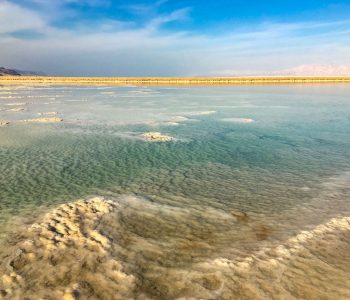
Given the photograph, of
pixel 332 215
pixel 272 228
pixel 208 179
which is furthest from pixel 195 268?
pixel 208 179

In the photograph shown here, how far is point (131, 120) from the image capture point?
25.6 meters

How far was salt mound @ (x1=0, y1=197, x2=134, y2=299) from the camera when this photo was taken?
5.71 metres

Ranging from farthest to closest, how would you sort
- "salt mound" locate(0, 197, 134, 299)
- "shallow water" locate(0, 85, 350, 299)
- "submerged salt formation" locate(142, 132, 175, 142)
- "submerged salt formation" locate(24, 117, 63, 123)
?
"submerged salt formation" locate(24, 117, 63, 123) → "submerged salt formation" locate(142, 132, 175, 142) → "shallow water" locate(0, 85, 350, 299) → "salt mound" locate(0, 197, 134, 299)

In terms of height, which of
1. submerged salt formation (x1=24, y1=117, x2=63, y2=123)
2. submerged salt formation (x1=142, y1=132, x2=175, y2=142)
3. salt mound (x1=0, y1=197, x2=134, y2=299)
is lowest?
submerged salt formation (x1=24, y1=117, x2=63, y2=123)

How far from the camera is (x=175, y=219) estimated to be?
8516 millimetres

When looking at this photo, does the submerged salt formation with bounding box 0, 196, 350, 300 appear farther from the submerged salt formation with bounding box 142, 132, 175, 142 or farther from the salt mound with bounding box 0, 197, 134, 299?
the submerged salt formation with bounding box 142, 132, 175, 142

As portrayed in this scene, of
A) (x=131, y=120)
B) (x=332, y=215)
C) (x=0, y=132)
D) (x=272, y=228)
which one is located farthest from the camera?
(x=131, y=120)

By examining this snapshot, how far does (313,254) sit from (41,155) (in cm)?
1200

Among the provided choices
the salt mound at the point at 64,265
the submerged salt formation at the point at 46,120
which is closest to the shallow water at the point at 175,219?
the salt mound at the point at 64,265

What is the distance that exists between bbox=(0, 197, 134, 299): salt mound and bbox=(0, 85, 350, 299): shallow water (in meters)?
0.02

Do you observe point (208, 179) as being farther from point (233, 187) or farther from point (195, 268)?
point (195, 268)

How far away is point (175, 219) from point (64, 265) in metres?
3.01

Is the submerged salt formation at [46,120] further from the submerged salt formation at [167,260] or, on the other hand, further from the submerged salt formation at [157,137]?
the submerged salt formation at [167,260]

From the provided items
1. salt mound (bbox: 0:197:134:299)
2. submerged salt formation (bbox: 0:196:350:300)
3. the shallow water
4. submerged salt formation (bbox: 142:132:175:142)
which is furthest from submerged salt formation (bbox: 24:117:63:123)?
salt mound (bbox: 0:197:134:299)
